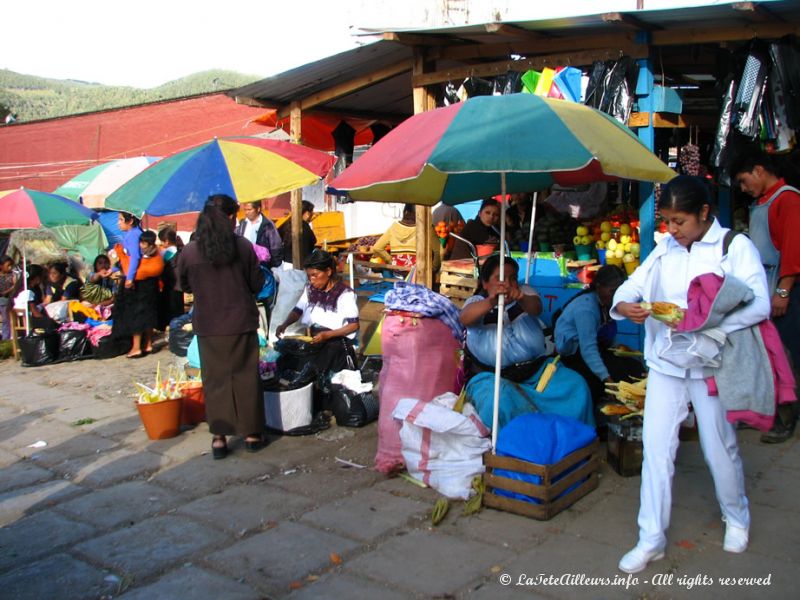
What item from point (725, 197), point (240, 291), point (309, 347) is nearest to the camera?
point (240, 291)

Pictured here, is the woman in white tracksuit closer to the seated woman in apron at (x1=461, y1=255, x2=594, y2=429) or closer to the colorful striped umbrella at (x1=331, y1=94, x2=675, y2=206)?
the colorful striped umbrella at (x1=331, y1=94, x2=675, y2=206)

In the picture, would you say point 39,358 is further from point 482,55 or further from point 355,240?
point 482,55

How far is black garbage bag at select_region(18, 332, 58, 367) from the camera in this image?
9.62m

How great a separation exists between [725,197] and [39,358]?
851 centimetres

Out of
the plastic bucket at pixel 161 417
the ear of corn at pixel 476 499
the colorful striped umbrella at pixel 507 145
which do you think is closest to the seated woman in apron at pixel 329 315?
the plastic bucket at pixel 161 417

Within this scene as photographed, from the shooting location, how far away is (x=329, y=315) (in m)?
6.38

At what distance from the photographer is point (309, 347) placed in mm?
6348

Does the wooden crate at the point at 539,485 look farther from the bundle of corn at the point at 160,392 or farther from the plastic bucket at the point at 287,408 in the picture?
the bundle of corn at the point at 160,392

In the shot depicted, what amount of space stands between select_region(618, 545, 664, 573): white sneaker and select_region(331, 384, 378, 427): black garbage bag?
9.38ft

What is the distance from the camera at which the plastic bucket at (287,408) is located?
5.91m

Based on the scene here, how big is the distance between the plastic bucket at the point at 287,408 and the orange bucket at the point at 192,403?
2.23 ft

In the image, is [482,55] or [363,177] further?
[482,55]

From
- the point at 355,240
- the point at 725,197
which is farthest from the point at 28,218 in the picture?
the point at 725,197

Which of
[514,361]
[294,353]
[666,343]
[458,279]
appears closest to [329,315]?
[294,353]
